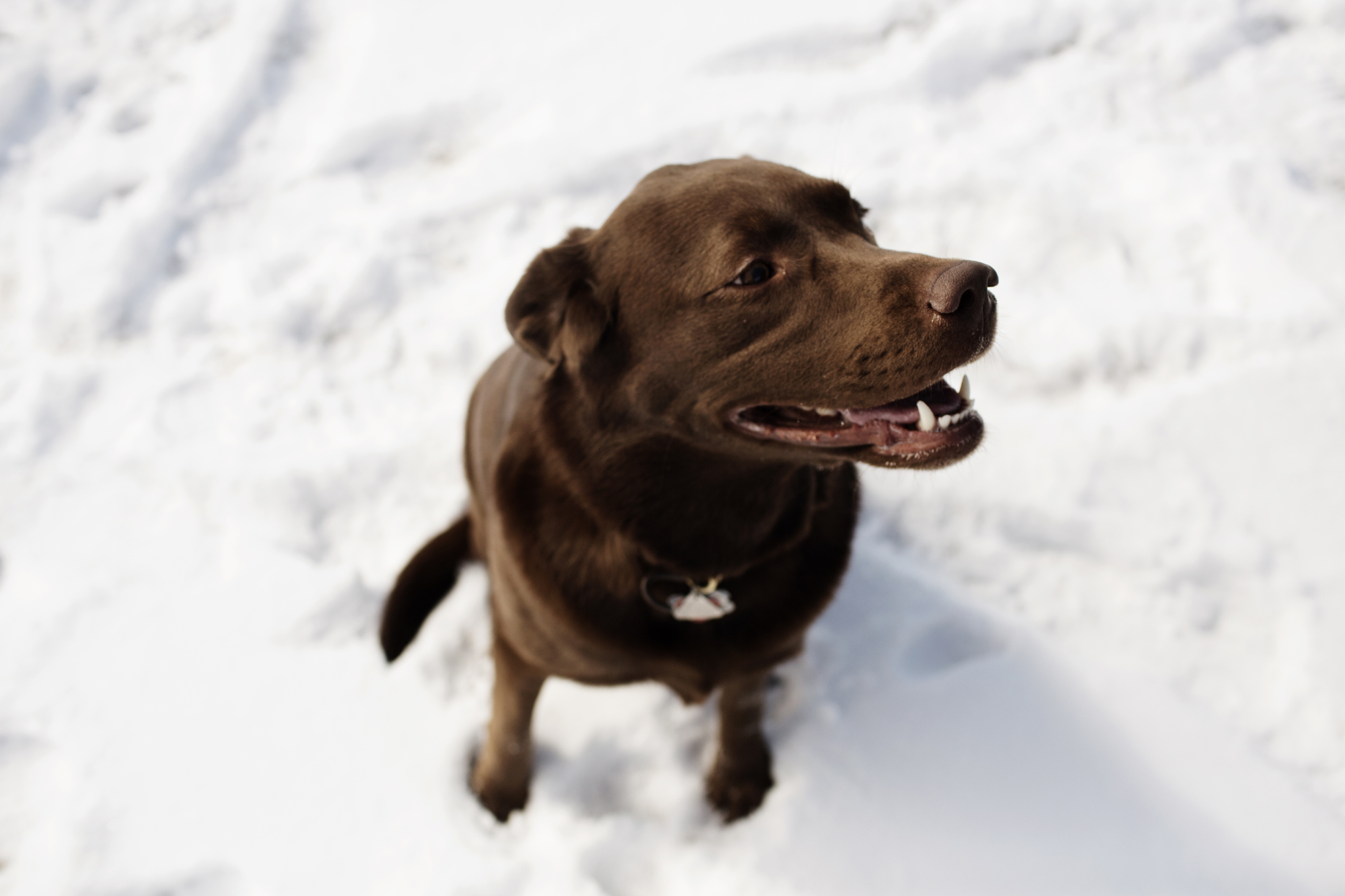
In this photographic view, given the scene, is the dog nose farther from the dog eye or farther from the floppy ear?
the floppy ear

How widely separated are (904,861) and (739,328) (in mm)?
1389

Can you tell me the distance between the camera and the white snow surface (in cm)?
201

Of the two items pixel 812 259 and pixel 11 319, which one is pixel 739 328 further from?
pixel 11 319

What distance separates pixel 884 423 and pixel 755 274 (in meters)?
0.35

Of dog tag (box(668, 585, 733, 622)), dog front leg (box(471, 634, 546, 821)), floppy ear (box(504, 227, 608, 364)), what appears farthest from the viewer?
dog front leg (box(471, 634, 546, 821))

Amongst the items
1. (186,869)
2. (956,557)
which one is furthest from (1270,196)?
(186,869)

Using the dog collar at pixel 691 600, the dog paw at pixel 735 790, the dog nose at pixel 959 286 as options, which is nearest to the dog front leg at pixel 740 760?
the dog paw at pixel 735 790

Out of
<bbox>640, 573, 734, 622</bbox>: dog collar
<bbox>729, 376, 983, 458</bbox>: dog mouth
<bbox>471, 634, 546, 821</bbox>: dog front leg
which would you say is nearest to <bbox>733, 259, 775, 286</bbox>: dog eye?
<bbox>729, 376, 983, 458</bbox>: dog mouth

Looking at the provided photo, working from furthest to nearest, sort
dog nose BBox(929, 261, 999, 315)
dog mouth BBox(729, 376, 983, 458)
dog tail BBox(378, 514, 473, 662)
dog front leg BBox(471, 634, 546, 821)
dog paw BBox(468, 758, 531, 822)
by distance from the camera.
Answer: dog tail BBox(378, 514, 473, 662) → dog paw BBox(468, 758, 531, 822) → dog front leg BBox(471, 634, 546, 821) → dog mouth BBox(729, 376, 983, 458) → dog nose BBox(929, 261, 999, 315)

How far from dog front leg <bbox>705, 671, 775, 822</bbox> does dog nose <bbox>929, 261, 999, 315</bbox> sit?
1099mm

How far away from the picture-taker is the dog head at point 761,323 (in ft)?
4.39

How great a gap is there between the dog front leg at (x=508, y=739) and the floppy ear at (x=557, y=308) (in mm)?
763

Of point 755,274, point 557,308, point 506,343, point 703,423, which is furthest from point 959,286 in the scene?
point 506,343

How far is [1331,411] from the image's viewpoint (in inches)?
94.4
